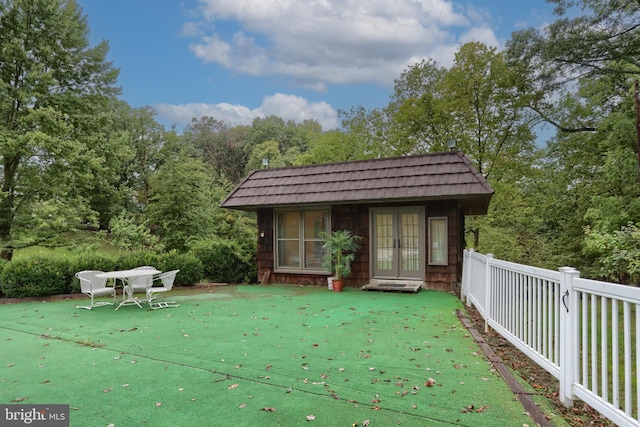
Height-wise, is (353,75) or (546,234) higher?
(353,75)

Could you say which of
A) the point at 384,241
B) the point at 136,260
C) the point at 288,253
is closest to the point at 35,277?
the point at 136,260

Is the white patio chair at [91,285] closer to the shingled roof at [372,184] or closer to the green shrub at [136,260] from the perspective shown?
the green shrub at [136,260]

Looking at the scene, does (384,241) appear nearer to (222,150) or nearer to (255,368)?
(255,368)

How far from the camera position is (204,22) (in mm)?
16250

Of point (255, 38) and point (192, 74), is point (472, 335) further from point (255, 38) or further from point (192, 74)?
point (192, 74)

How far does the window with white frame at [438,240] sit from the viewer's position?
8781 mm

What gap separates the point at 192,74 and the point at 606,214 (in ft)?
69.0

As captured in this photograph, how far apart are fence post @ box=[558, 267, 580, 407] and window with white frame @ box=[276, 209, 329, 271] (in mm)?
7411

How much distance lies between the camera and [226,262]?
446 inches

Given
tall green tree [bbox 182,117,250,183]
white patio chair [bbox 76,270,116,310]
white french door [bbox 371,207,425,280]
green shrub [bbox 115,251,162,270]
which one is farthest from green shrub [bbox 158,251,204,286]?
tall green tree [bbox 182,117,250,183]

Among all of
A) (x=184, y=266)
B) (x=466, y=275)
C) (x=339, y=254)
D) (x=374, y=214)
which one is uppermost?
(x=374, y=214)

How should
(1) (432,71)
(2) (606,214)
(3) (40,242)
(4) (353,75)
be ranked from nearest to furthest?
(2) (606,214) < (3) (40,242) < (1) (432,71) < (4) (353,75)

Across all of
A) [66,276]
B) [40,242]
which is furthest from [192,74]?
[66,276]

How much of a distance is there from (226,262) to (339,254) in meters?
3.99
